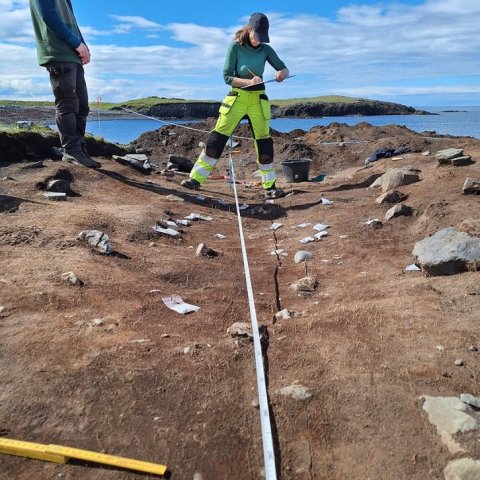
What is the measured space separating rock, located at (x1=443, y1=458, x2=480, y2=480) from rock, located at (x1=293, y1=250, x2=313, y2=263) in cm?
259

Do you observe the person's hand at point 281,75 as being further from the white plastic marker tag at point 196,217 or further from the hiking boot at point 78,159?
the hiking boot at point 78,159

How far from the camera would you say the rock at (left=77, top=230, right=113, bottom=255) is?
3.84 meters

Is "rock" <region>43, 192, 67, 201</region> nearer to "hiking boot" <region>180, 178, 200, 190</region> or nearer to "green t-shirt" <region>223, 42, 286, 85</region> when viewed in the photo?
"hiking boot" <region>180, 178, 200, 190</region>

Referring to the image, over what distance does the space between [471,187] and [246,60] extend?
3263mm

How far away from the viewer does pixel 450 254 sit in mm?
3295

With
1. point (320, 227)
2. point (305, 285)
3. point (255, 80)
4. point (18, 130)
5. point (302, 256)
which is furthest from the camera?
point (18, 130)

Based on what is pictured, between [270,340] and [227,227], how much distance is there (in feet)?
9.83

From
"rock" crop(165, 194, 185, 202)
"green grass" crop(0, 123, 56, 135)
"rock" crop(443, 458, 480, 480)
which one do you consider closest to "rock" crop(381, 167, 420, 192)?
"rock" crop(165, 194, 185, 202)

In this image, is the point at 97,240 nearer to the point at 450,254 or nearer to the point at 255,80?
the point at 450,254

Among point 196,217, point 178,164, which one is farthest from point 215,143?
point 178,164

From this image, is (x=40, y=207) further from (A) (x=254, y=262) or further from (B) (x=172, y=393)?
(B) (x=172, y=393)

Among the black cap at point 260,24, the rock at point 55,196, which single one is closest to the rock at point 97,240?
the rock at point 55,196

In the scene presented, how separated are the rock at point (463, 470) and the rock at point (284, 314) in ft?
4.55

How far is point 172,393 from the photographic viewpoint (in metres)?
2.20
